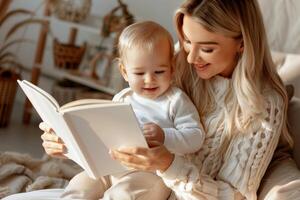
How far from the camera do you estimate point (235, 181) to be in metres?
1.64

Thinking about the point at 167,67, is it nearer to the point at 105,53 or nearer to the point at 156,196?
the point at 156,196

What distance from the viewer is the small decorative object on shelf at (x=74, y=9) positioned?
3672 mm

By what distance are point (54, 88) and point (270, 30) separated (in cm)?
184

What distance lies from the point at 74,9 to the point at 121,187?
2.21 m

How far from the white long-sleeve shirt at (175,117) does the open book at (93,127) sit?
13 cm

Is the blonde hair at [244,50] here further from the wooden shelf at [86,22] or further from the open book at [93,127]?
the wooden shelf at [86,22]

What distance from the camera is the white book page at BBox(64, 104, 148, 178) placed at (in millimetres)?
1460

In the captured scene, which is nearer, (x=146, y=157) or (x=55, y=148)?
(x=146, y=157)

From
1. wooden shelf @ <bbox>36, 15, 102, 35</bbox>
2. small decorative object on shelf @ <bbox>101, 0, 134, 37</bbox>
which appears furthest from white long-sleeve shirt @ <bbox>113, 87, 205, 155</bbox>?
wooden shelf @ <bbox>36, 15, 102, 35</bbox>

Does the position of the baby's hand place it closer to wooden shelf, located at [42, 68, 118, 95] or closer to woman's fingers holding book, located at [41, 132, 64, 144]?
woman's fingers holding book, located at [41, 132, 64, 144]

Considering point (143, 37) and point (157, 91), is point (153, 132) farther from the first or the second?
point (143, 37)

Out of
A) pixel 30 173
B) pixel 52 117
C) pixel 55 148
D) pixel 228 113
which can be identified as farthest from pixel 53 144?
pixel 30 173

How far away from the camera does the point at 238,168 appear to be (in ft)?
5.38

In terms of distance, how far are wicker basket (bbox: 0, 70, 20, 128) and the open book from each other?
2044 millimetres
